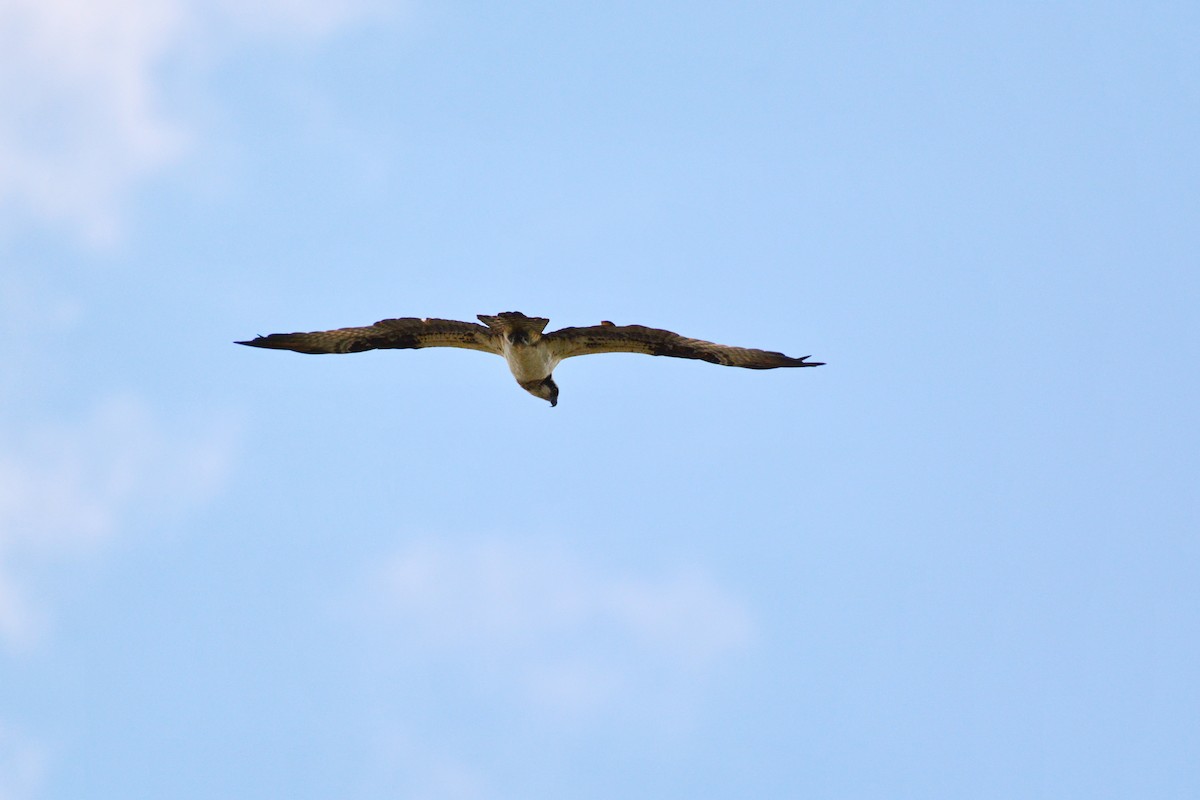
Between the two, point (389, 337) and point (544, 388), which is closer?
point (389, 337)

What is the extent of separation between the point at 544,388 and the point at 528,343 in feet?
4.44

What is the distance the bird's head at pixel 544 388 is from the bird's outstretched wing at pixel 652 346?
625 millimetres

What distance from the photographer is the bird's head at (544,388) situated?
24.8 metres

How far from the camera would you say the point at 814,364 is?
2350 centimetres

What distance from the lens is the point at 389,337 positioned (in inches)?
949

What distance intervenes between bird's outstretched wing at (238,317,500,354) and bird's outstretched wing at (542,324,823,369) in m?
1.12

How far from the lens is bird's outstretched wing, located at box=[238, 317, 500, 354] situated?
24.0 metres

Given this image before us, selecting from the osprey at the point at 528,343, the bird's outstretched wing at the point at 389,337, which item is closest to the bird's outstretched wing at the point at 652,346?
the osprey at the point at 528,343

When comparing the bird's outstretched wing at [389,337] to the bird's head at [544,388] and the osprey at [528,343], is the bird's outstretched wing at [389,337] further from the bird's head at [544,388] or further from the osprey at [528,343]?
the bird's head at [544,388]

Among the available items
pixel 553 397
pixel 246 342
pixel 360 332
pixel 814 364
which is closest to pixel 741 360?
pixel 814 364

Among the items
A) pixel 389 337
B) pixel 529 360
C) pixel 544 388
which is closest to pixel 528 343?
pixel 529 360

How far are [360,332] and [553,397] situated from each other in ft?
10.7

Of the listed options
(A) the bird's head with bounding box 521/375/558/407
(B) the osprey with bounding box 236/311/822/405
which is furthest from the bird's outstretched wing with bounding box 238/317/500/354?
(A) the bird's head with bounding box 521/375/558/407

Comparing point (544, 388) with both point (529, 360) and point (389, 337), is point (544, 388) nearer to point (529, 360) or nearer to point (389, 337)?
point (529, 360)
